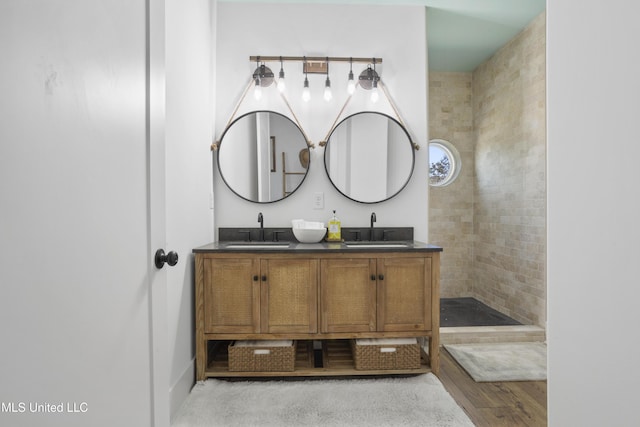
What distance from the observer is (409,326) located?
218cm

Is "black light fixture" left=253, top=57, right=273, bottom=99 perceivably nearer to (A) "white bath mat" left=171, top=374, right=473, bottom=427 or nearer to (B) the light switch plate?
(B) the light switch plate

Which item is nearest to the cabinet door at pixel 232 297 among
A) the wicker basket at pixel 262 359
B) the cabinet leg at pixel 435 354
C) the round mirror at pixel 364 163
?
the wicker basket at pixel 262 359

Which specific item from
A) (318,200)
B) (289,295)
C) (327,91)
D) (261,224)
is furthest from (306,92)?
(289,295)

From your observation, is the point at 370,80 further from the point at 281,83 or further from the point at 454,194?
the point at 454,194

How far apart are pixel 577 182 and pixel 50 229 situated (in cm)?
121

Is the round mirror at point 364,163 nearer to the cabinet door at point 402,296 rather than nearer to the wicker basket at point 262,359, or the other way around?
the cabinet door at point 402,296

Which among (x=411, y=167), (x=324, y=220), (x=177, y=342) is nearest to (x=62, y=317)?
(x=177, y=342)

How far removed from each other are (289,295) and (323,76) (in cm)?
177

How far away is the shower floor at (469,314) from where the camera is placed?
3174mm

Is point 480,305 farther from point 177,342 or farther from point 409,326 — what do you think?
point 177,342

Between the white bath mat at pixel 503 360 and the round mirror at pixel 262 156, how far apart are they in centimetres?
184

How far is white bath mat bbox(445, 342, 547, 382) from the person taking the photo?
2234 mm

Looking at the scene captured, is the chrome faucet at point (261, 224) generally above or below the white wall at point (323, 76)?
below

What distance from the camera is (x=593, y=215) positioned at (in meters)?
0.81
